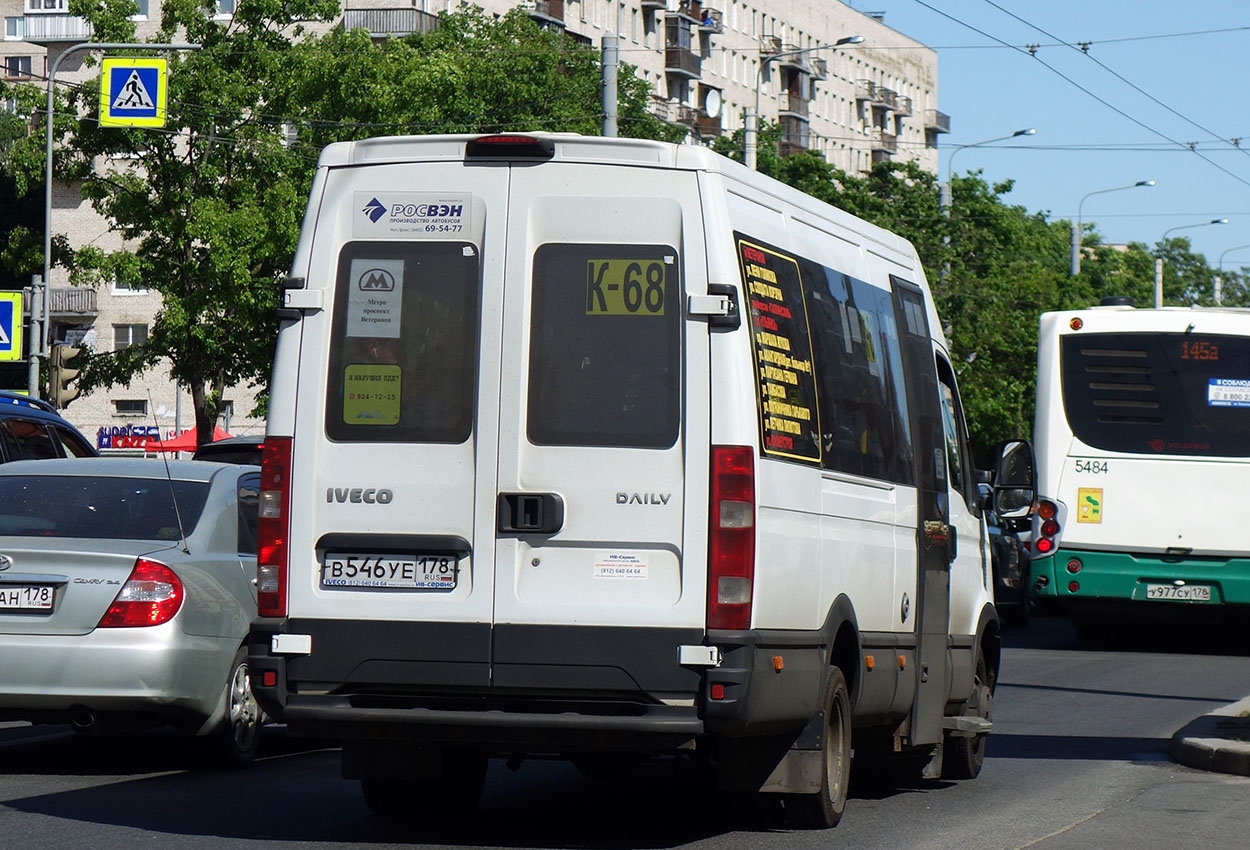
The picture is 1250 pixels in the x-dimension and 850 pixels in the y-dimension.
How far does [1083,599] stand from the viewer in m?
21.7

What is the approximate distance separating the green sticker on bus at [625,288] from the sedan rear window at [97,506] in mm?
3487

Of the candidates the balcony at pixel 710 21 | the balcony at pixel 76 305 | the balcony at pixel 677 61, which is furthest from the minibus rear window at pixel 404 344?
the balcony at pixel 710 21

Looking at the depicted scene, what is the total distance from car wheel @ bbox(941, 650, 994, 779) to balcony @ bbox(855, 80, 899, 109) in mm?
104806

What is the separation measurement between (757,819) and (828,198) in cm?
4994

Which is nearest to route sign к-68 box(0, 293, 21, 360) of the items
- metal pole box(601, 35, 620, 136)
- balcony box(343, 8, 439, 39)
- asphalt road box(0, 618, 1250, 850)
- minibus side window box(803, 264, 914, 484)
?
metal pole box(601, 35, 620, 136)

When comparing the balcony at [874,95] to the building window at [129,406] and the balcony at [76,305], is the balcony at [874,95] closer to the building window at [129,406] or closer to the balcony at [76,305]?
the balcony at [76,305]

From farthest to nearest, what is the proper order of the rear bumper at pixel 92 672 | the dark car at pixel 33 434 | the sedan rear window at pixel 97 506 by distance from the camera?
1. the dark car at pixel 33 434
2. the sedan rear window at pixel 97 506
3. the rear bumper at pixel 92 672

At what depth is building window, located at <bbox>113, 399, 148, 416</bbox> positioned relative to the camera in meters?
75.8

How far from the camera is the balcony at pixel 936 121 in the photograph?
126 metres

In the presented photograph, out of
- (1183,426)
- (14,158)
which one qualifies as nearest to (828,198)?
(14,158)

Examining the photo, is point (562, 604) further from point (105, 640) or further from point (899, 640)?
point (105, 640)

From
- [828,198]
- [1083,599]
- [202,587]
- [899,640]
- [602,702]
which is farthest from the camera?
[828,198]

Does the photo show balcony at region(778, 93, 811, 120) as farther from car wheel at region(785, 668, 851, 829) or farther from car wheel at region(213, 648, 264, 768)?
car wheel at region(785, 668, 851, 829)

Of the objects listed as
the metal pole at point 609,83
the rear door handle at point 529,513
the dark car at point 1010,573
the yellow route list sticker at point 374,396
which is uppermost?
the metal pole at point 609,83
